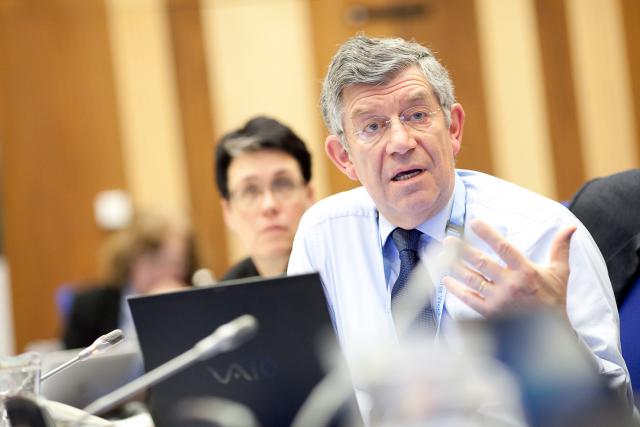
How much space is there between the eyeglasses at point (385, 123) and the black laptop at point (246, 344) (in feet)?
2.05

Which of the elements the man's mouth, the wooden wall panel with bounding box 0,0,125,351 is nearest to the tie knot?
the man's mouth

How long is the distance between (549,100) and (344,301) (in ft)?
12.6

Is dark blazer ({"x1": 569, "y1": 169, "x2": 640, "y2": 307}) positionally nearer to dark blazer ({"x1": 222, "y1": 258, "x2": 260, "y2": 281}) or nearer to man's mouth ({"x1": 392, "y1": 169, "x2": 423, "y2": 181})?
man's mouth ({"x1": 392, "y1": 169, "x2": 423, "y2": 181})

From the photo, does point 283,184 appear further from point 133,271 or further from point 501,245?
point 133,271

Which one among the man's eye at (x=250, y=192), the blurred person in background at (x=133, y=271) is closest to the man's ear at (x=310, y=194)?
the man's eye at (x=250, y=192)

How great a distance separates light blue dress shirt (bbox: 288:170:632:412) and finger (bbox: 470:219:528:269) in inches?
10.1

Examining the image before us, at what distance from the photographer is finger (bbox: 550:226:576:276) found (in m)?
1.46

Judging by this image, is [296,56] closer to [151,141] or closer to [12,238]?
[151,141]

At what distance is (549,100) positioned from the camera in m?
5.50

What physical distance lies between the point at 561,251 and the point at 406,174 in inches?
20.3

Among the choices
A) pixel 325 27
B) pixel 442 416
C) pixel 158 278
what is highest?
pixel 325 27

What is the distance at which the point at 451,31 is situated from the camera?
547 cm

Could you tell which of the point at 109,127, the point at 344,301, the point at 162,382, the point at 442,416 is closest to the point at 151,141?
the point at 109,127

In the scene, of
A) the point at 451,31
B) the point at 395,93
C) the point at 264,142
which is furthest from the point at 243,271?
the point at 451,31
